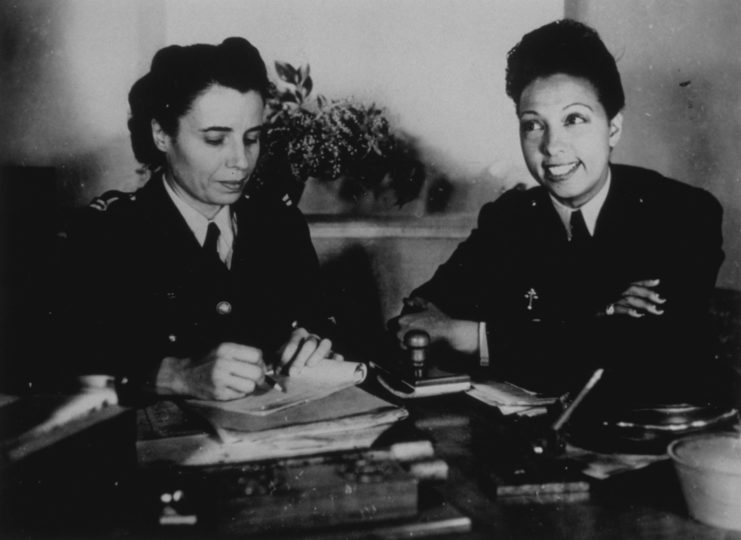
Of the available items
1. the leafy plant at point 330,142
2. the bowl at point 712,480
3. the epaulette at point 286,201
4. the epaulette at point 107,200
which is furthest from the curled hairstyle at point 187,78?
the bowl at point 712,480

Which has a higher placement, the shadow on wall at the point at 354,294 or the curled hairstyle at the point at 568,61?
the curled hairstyle at the point at 568,61

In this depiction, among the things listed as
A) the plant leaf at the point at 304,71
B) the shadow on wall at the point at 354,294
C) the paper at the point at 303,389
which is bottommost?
the shadow on wall at the point at 354,294

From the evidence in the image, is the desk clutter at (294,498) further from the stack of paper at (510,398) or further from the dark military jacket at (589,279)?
the dark military jacket at (589,279)

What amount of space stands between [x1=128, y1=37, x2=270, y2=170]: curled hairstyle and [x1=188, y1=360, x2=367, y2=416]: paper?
0.81 m

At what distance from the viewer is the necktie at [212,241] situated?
6.22 feet

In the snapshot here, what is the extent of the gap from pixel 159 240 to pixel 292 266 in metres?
0.41

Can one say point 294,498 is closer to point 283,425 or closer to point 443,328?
point 283,425

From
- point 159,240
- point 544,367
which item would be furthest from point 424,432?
point 159,240

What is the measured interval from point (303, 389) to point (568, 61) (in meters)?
1.14

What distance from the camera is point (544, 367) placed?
1.58 metres

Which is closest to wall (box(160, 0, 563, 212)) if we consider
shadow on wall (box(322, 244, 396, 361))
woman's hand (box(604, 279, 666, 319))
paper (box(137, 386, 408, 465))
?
shadow on wall (box(322, 244, 396, 361))

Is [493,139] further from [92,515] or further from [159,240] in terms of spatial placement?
[92,515]

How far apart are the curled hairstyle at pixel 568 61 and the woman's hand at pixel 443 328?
2.01ft

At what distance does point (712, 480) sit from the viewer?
0.80 meters
